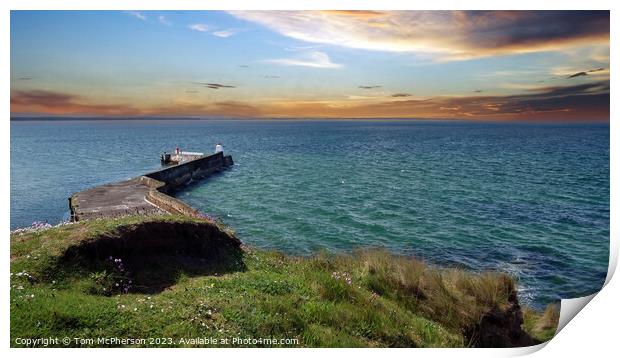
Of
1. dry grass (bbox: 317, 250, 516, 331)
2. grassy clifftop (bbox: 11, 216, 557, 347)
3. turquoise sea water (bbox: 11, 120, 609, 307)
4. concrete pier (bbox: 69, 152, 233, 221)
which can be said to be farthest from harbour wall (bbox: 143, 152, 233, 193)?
dry grass (bbox: 317, 250, 516, 331)

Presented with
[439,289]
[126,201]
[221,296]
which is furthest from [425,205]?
[221,296]

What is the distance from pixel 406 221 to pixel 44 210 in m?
21.4

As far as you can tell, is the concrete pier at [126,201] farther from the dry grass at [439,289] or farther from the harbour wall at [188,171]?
the dry grass at [439,289]

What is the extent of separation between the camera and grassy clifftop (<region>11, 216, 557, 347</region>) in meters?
8.93

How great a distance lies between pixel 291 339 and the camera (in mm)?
9602

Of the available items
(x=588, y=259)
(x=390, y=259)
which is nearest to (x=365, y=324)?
(x=390, y=259)

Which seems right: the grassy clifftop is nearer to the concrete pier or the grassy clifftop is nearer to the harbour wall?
the concrete pier

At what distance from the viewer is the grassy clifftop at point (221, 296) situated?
352 inches

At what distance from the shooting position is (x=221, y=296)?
1015cm

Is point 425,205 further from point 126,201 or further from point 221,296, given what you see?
point 221,296

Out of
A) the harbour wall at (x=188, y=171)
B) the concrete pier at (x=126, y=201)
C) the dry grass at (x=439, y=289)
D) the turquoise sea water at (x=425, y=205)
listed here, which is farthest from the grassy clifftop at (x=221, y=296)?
the harbour wall at (x=188, y=171)

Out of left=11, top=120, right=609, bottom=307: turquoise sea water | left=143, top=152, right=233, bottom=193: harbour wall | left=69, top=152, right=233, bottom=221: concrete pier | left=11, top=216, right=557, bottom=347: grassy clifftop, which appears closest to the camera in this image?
left=11, top=216, right=557, bottom=347: grassy clifftop

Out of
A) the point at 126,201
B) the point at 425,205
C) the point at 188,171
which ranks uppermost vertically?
the point at 188,171
